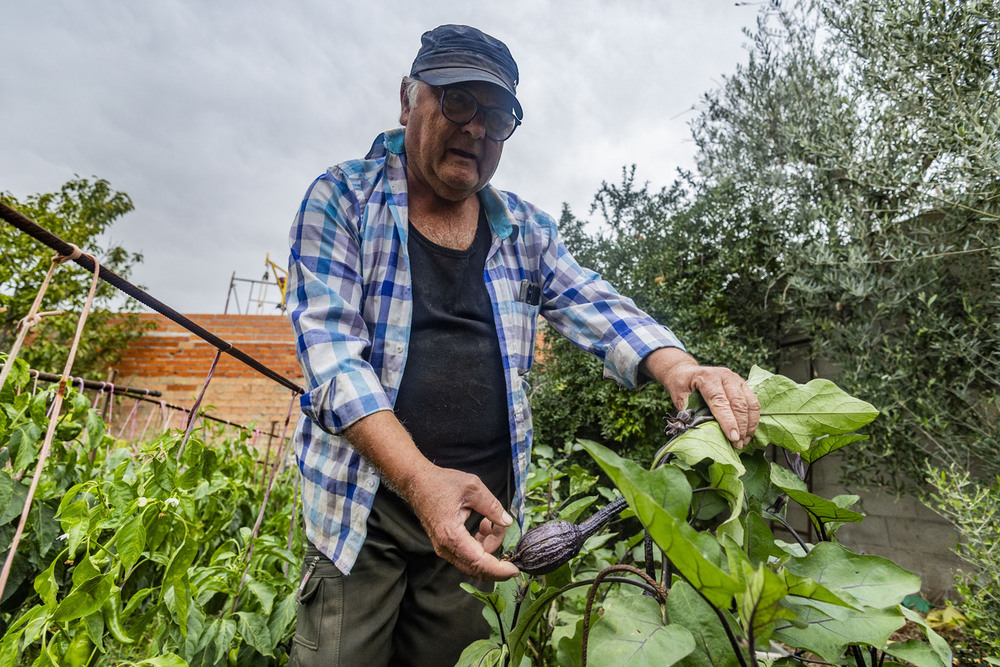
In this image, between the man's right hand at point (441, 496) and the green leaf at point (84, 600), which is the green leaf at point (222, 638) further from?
the man's right hand at point (441, 496)

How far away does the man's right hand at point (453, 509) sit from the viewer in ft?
2.85

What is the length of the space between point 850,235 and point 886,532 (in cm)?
206

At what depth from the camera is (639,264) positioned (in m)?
4.44

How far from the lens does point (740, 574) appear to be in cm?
53

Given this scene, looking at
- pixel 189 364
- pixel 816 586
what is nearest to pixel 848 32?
pixel 816 586

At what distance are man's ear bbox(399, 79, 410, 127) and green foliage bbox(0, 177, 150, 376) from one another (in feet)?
23.9

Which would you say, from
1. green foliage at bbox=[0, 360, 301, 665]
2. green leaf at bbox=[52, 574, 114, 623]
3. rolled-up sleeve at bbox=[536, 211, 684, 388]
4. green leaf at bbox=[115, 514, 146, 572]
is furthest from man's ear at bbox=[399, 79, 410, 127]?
green leaf at bbox=[52, 574, 114, 623]

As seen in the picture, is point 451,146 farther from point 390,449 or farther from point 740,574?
point 740,574

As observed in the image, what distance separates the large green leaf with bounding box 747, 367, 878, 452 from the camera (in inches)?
29.0

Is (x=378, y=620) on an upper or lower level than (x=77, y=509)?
lower

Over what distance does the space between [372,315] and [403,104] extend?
69 cm

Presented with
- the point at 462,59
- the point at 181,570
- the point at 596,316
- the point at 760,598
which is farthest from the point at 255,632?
the point at 462,59

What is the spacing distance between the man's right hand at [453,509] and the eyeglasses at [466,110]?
94 cm

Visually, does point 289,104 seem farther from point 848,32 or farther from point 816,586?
point 816,586
